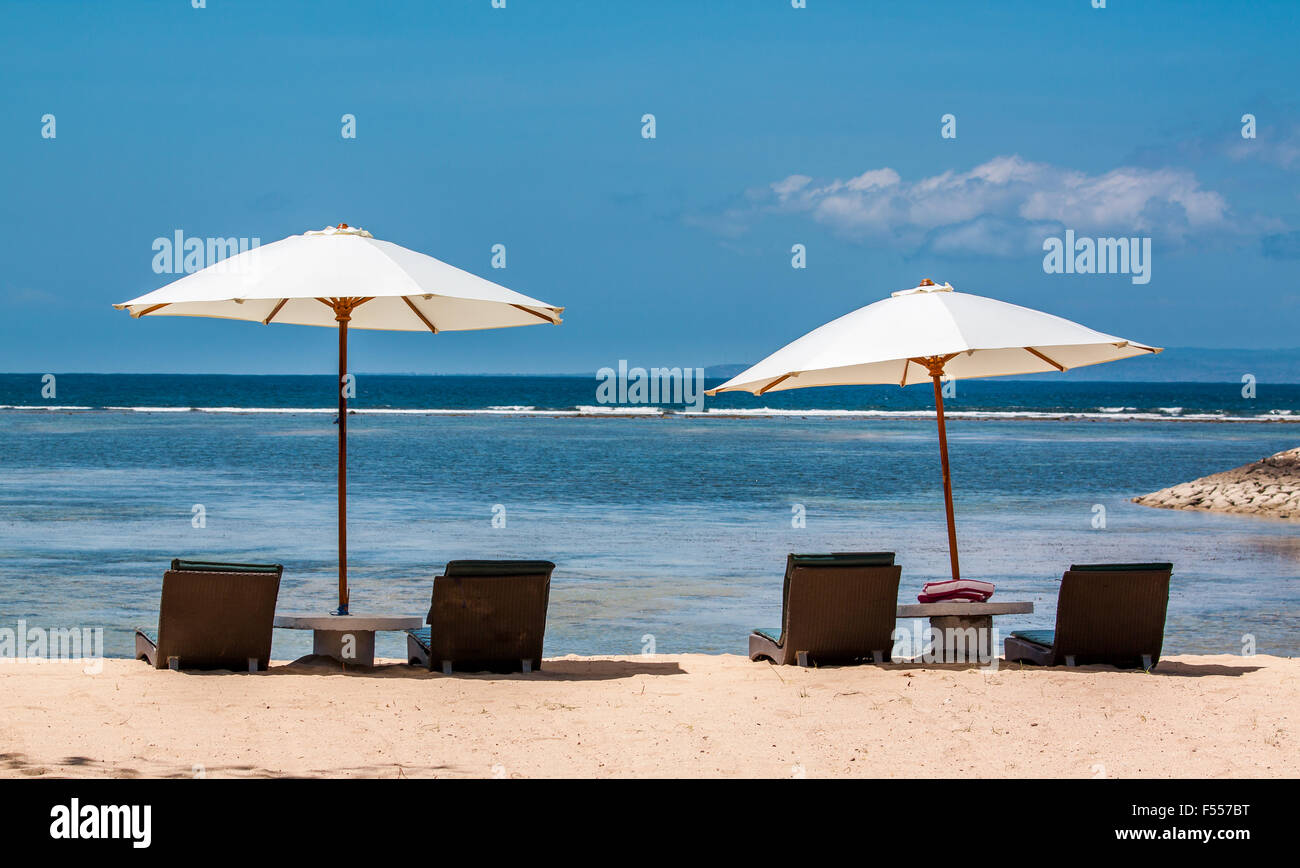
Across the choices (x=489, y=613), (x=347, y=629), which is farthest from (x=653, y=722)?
(x=347, y=629)

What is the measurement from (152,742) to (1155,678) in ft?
18.1

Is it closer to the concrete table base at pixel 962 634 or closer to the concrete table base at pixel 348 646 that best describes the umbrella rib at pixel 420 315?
the concrete table base at pixel 348 646

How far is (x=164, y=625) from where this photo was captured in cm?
729

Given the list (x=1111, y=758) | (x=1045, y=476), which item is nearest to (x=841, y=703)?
(x=1111, y=758)

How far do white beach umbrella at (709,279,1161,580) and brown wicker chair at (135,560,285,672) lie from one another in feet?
9.40

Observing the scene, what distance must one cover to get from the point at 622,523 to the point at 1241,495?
10.9 metres

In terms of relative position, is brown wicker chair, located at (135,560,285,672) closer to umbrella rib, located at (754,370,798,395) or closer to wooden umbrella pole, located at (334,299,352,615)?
wooden umbrella pole, located at (334,299,352,615)

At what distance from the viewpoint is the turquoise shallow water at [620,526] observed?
A: 10.6 metres

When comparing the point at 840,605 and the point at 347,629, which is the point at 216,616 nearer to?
the point at 347,629

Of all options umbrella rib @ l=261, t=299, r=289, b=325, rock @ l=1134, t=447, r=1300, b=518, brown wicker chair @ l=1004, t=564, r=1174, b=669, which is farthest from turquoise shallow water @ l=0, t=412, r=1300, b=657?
umbrella rib @ l=261, t=299, r=289, b=325

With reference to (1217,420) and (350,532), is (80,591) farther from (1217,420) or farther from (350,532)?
(1217,420)

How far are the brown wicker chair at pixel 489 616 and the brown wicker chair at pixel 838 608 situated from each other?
4.91 feet

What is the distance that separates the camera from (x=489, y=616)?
743 cm
